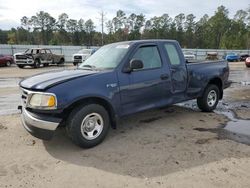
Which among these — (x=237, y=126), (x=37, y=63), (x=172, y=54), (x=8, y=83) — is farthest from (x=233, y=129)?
(x=37, y=63)

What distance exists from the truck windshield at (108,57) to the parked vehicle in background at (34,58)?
2052cm

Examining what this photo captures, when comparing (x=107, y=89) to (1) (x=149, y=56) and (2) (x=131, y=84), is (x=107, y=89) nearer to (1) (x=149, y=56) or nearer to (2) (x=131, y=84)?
(2) (x=131, y=84)

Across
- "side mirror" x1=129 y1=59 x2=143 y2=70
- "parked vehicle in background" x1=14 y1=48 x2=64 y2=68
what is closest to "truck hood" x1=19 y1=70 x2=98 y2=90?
"side mirror" x1=129 y1=59 x2=143 y2=70

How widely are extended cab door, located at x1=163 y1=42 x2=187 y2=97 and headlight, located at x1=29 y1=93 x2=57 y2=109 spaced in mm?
2787

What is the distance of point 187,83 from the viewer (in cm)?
642

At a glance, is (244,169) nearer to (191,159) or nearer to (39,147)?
(191,159)

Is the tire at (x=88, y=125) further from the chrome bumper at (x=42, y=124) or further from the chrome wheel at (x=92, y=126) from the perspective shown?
the chrome bumper at (x=42, y=124)

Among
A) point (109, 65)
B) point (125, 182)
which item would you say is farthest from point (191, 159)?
point (109, 65)

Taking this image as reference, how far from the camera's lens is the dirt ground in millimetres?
3609

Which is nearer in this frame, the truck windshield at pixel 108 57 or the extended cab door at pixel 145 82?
the extended cab door at pixel 145 82

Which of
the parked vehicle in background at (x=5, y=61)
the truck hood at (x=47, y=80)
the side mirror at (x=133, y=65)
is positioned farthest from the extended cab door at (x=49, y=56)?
the side mirror at (x=133, y=65)

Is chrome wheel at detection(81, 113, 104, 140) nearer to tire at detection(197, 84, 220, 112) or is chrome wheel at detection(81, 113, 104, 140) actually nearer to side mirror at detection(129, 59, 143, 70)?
side mirror at detection(129, 59, 143, 70)

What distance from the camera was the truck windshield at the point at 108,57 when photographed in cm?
521

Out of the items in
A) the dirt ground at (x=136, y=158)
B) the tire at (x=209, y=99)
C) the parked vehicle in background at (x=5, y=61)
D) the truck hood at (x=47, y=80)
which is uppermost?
the truck hood at (x=47, y=80)
